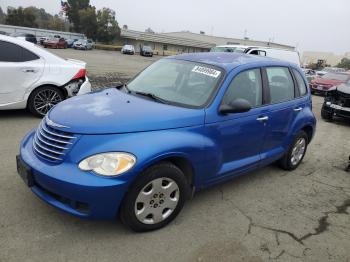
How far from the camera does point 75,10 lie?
87.6 metres

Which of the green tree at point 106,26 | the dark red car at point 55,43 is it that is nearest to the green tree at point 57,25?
the green tree at point 106,26


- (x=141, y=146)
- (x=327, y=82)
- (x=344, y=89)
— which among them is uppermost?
(x=141, y=146)

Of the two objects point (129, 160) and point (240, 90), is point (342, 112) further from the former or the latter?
point (129, 160)

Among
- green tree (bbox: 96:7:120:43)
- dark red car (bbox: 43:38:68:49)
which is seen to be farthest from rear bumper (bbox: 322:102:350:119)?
green tree (bbox: 96:7:120:43)

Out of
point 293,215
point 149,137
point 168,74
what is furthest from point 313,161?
point 149,137

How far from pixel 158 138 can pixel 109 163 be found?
53cm

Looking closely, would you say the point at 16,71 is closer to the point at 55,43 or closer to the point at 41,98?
the point at 41,98

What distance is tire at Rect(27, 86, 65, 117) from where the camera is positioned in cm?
729

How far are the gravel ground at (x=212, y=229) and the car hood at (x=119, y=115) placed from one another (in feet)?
3.28

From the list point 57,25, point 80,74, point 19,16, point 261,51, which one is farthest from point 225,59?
point 57,25

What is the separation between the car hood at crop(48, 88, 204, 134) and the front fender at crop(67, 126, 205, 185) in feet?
0.21

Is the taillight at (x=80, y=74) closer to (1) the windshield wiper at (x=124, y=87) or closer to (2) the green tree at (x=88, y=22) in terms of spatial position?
(1) the windshield wiper at (x=124, y=87)

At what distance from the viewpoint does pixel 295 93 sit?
5.46 metres

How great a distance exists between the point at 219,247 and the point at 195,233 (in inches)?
11.9
